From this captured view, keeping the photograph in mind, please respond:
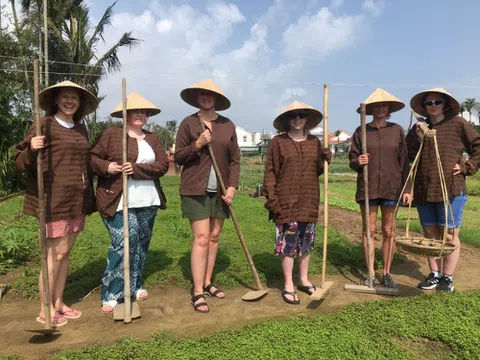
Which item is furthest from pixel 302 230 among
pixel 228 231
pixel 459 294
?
pixel 228 231

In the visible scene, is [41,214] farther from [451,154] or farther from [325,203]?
[451,154]

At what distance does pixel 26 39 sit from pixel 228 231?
52.7 ft

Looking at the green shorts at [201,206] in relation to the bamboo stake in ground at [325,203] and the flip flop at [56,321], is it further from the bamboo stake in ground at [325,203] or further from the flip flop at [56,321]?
the flip flop at [56,321]

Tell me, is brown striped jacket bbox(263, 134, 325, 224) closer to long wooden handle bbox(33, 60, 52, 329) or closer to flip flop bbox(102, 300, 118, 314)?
flip flop bbox(102, 300, 118, 314)

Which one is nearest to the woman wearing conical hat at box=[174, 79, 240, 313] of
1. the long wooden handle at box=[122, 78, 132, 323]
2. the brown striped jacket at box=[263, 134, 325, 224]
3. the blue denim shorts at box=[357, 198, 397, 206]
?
the brown striped jacket at box=[263, 134, 325, 224]

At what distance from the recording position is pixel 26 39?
17.2 meters

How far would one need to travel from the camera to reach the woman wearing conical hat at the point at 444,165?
406 cm

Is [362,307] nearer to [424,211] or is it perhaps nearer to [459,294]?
[459,294]

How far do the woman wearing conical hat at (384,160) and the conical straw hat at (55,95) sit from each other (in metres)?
2.89

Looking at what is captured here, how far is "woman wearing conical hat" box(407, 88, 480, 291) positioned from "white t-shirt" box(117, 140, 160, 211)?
295 cm

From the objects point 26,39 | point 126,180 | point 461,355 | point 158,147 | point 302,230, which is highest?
point 26,39

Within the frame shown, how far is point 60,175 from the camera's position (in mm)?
3197

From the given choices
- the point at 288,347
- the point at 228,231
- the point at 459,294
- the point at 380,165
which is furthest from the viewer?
the point at 228,231

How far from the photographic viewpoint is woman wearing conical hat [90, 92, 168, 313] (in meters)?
3.50
